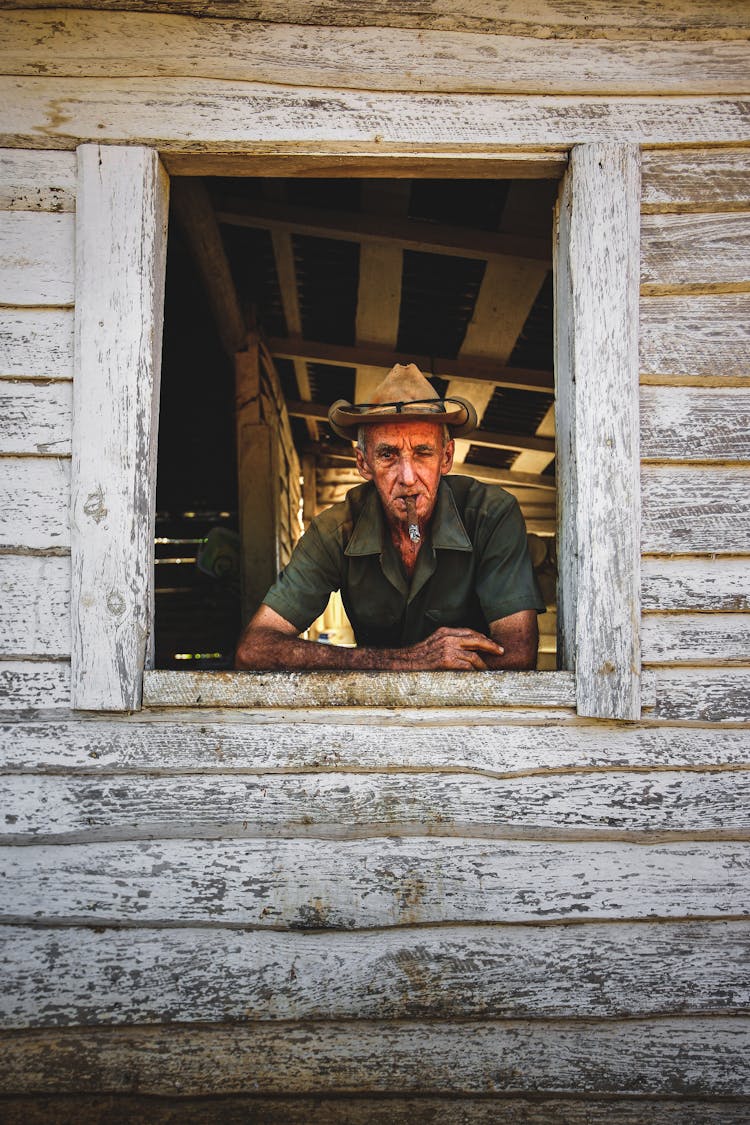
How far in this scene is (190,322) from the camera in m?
6.64

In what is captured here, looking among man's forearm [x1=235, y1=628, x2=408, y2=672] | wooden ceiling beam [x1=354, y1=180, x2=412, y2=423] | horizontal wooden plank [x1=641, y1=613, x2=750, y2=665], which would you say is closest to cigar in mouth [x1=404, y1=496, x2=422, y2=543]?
man's forearm [x1=235, y1=628, x2=408, y2=672]

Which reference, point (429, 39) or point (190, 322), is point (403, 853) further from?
point (190, 322)

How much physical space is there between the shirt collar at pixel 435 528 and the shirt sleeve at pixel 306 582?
92mm

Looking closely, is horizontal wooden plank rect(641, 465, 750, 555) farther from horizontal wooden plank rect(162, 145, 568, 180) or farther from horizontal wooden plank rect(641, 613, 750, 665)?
horizontal wooden plank rect(162, 145, 568, 180)

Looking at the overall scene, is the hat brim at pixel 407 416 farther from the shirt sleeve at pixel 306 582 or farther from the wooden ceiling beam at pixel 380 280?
the wooden ceiling beam at pixel 380 280

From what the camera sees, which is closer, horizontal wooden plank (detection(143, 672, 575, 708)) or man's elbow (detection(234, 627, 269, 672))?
horizontal wooden plank (detection(143, 672, 575, 708))

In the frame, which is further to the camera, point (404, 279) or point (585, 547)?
point (404, 279)

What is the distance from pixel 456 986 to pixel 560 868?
1.33 feet

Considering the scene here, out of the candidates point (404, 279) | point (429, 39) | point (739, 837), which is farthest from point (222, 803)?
point (404, 279)

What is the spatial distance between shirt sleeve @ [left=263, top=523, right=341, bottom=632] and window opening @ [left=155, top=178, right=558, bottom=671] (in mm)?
644

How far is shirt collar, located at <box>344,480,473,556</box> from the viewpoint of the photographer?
3.30 metres

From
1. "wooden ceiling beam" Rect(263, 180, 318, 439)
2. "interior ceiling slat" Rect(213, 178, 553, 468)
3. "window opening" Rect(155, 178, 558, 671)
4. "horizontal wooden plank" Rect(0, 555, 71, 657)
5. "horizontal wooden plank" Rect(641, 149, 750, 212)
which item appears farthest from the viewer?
"wooden ceiling beam" Rect(263, 180, 318, 439)

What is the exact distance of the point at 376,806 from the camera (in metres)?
2.54

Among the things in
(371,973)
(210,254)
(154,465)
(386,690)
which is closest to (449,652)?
(386,690)
